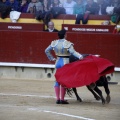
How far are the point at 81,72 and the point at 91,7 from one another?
551cm

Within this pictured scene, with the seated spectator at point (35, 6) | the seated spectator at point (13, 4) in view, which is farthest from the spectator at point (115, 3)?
the seated spectator at point (13, 4)

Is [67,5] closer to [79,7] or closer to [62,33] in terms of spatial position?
[79,7]

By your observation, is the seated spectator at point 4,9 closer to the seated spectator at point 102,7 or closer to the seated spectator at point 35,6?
the seated spectator at point 35,6

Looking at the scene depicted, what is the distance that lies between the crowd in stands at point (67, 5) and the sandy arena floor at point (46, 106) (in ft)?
8.01

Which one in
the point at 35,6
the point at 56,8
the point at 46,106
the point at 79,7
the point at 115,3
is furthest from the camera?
the point at 35,6

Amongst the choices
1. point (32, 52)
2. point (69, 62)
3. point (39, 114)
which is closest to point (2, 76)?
point (32, 52)

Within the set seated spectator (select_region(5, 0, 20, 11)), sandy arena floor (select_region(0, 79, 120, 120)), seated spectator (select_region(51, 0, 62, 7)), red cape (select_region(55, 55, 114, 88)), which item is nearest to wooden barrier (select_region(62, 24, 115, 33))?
seated spectator (select_region(51, 0, 62, 7))

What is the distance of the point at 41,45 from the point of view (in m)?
16.9

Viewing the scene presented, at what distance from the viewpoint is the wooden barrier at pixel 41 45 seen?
16125 millimetres

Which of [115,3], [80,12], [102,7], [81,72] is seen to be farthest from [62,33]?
[80,12]

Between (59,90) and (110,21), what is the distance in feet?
18.3

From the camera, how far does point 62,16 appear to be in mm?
16750

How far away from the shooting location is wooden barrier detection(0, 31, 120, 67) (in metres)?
16.1

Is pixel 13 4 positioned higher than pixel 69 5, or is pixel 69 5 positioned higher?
pixel 69 5
